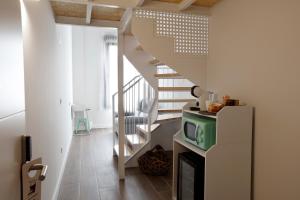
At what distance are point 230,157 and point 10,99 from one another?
166cm

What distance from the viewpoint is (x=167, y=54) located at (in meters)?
2.48

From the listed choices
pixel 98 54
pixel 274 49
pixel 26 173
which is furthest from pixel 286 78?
pixel 98 54

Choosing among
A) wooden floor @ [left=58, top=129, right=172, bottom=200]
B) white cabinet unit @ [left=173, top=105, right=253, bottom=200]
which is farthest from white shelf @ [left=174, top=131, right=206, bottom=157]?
wooden floor @ [left=58, top=129, right=172, bottom=200]

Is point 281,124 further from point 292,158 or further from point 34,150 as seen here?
point 34,150

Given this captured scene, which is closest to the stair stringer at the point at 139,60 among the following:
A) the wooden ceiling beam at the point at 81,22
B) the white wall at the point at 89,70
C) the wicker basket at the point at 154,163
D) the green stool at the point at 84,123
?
the wooden ceiling beam at the point at 81,22

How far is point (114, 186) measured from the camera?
9.86ft

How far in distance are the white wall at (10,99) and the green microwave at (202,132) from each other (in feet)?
4.66

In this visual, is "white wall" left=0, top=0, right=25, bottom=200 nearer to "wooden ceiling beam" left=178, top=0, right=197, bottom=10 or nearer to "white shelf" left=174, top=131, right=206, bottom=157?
"white shelf" left=174, top=131, right=206, bottom=157

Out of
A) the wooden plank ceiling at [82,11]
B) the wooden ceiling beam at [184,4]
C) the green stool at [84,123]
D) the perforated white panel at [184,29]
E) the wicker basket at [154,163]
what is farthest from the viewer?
the green stool at [84,123]

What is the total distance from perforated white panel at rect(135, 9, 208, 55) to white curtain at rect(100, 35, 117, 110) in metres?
4.79

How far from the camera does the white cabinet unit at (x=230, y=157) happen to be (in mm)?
1821

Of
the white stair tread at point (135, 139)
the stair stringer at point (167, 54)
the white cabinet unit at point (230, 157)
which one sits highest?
the stair stringer at point (167, 54)

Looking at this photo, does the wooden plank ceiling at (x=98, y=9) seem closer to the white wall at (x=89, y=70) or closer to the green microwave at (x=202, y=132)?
the green microwave at (x=202, y=132)

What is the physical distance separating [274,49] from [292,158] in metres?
0.78
